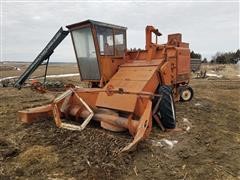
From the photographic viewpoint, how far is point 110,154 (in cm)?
477

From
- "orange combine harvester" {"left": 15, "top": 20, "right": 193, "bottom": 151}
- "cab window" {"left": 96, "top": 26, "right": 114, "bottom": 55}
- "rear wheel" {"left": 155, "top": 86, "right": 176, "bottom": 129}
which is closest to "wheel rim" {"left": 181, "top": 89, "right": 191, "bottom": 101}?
"orange combine harvester" {"left": 15, "top": 20, "right": 193, "bottom": 151}

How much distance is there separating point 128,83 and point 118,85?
11.7 inches

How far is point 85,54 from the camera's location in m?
8.10

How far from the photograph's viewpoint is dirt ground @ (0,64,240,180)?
432 centimetres

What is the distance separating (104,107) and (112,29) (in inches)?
103

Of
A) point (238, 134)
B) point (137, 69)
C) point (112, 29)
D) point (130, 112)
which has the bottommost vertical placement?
point (238, 134)

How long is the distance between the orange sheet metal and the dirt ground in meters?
0.61

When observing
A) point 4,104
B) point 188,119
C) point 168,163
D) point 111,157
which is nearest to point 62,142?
point 111,157

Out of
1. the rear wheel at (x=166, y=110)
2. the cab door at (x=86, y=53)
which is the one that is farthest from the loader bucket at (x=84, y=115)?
the cab door at (x=86, y=53)

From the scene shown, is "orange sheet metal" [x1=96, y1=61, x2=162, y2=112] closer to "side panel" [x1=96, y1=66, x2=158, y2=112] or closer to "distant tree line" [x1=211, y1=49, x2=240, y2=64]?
"side panel" [x1=96, y1=66, x2=158, y2=112]

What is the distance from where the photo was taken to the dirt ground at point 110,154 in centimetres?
432

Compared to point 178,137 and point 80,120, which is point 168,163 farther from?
point 80,120

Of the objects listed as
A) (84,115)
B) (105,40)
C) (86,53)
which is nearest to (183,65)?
(105,40)

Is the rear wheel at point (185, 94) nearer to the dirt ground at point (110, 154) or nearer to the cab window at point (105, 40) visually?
the dirt ground at point (110, 154)
